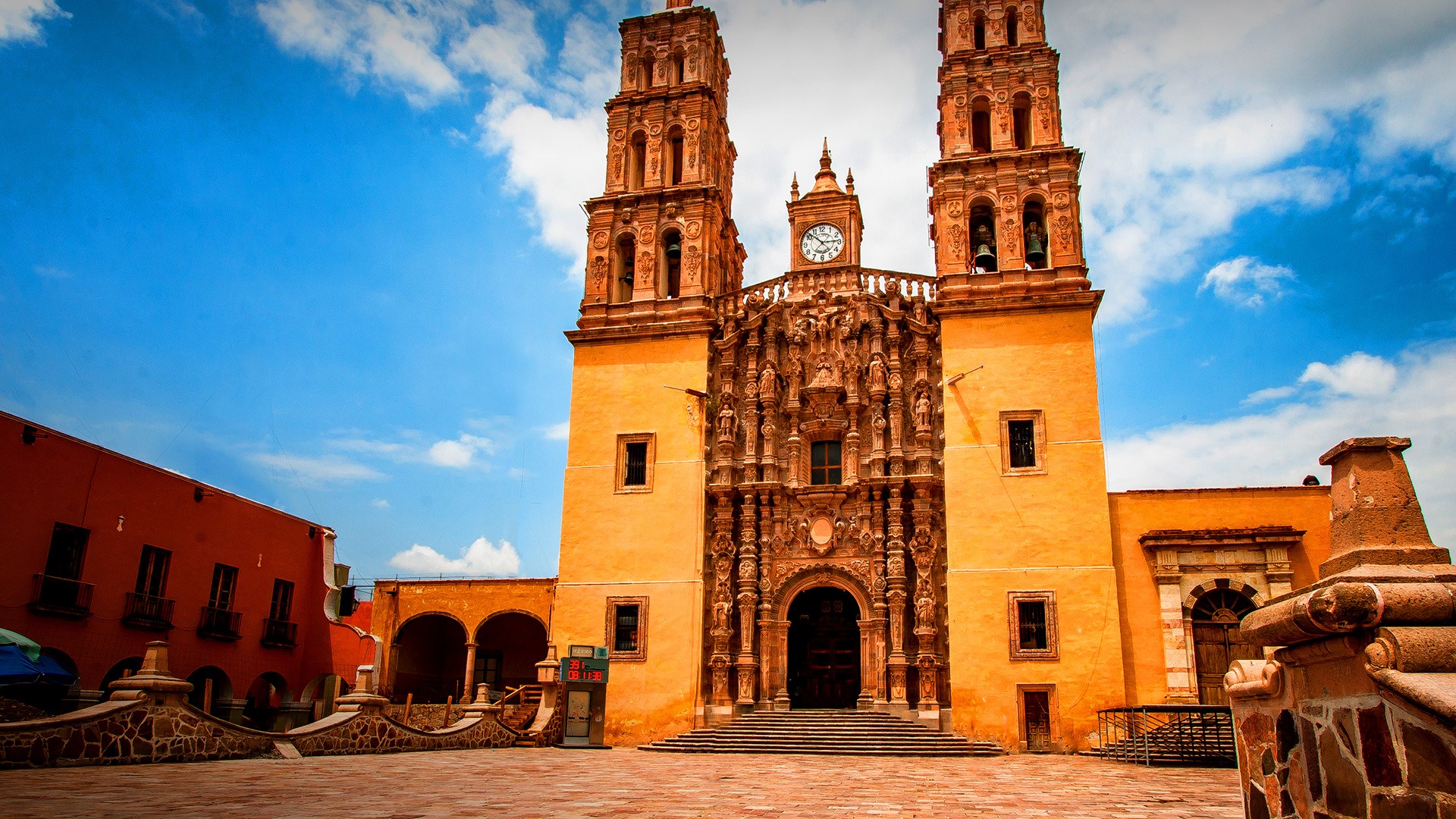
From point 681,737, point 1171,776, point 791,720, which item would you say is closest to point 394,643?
point 681,737

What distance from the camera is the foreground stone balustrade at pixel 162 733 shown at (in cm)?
1059

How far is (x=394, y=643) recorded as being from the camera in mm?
25781

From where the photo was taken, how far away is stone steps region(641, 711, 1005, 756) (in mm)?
18906

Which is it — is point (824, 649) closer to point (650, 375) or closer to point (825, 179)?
point (650, 375)

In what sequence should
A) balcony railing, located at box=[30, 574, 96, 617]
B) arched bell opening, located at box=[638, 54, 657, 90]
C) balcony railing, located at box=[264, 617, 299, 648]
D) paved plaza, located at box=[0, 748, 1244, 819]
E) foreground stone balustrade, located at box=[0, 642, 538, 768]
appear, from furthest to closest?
arched bell opening, located at box=[638, 54, 657, 90] → balcony railing, located at box=[264, 617, 299, 648] → balcony railing, located at box=[30, 574, 96, 617] → foreground stone balustrade, located at box=[0, 642, 538, 768] → paved plaza, located at box=[0, 748, 1244, 819]

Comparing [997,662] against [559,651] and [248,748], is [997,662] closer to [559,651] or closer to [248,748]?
[559,651]

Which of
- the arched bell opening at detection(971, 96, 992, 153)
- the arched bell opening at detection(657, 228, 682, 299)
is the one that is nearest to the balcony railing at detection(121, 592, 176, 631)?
the arched bell opening at detection(657, 228, 682, 299)

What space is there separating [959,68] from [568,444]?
1332 cm

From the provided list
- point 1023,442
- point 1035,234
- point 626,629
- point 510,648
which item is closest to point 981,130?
point 1035,234

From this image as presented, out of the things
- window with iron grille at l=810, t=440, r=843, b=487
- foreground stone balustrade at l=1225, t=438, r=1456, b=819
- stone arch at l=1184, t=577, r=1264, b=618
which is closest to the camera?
foreground stone balustrade at l=1225, t=438, r=1456, b=819

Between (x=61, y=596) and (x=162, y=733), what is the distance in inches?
283

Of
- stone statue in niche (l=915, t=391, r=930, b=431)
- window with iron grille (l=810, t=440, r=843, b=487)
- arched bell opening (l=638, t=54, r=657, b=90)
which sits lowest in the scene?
window with iron grille (l=810, t=440, r=843, b=487)

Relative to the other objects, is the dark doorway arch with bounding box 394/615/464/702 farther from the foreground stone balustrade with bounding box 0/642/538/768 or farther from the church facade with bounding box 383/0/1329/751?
the foreground stone balustrade with bounding box 0/642/538/768

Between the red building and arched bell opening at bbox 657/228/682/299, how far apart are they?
1058 centimetres
